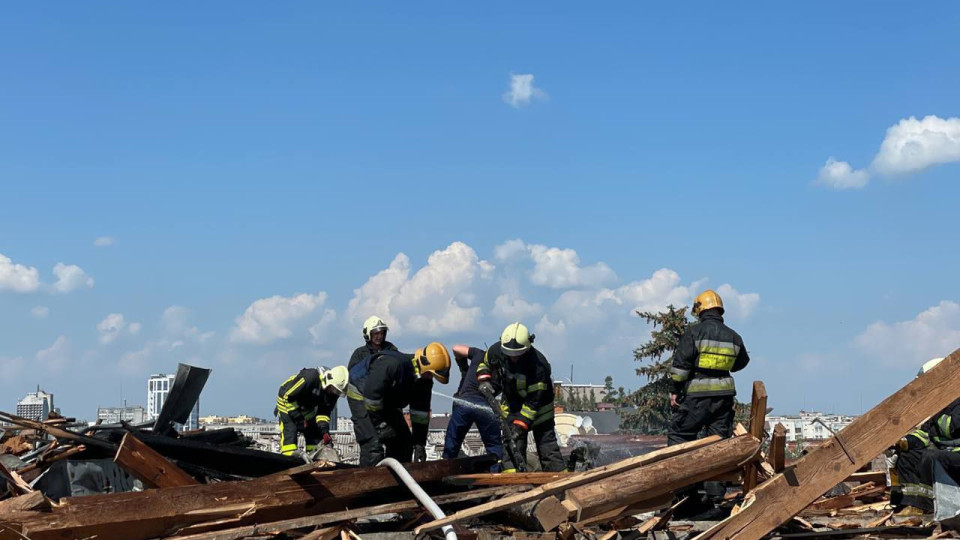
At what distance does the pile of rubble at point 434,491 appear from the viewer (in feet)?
19.5

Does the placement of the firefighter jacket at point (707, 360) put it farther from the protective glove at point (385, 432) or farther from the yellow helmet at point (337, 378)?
the yellow helmet at point (337, 378)

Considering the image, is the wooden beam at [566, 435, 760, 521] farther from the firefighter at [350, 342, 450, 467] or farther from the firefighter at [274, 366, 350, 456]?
the firefighter at [274, 366, 350, 456]

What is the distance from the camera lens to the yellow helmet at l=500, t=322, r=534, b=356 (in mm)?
9500

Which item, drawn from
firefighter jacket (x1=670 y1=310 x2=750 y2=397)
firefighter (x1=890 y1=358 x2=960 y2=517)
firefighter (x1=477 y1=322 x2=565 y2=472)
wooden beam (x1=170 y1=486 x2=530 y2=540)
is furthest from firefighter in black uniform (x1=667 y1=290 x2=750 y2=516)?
wooden beam (x1=170 y1=486 x2=530 y2=540)

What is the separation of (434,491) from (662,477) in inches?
71.3

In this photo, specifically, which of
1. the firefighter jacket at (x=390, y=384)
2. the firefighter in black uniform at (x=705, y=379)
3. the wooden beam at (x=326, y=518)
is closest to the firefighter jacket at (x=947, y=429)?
the firefighter in black uniform at (x=705, y=379)

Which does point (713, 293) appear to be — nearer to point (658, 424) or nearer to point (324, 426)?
point (324, 426)

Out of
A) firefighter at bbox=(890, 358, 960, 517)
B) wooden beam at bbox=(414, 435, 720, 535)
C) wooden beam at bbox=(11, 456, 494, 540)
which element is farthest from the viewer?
firefighter at bbox=(890, 358, 960, 517)

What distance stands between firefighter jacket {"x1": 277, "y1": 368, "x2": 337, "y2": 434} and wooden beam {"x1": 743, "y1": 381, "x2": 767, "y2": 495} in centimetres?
581

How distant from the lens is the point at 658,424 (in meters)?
33.9

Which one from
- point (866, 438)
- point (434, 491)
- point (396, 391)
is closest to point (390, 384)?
point (396, 391)

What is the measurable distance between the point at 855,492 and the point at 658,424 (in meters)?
24.1

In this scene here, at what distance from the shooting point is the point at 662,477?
21.8 feet

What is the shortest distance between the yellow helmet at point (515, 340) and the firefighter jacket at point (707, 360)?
1.39 m
